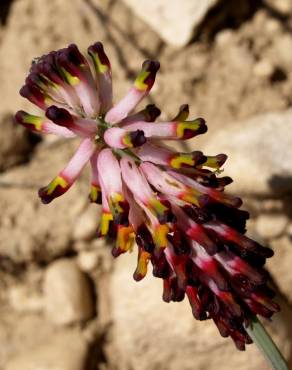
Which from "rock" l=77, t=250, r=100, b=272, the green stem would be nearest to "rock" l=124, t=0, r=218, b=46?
"rock" l=77, t=250, r=100, b=272

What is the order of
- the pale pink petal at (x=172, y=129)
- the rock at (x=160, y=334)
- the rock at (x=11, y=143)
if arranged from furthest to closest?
the rock at (x=11, y=143) → the rock at (x=160, y=334) → the pale pink petal at (x=172, y=129)

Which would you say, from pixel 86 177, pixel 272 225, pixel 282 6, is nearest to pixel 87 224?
pixel 86 177

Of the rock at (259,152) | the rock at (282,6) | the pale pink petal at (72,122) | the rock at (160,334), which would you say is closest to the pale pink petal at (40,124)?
the pale pink petal at (72,122)

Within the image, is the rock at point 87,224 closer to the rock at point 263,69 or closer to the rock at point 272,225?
the rock at point 272,225

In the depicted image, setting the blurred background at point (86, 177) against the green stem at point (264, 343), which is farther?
the blurred background at point (86, 177)

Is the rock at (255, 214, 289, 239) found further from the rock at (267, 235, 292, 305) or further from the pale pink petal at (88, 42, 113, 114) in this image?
the pale pink petal at (88, 42, 113, 114)

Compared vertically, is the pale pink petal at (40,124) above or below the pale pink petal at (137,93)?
below
